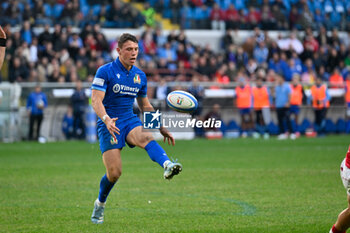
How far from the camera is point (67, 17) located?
83.9ft

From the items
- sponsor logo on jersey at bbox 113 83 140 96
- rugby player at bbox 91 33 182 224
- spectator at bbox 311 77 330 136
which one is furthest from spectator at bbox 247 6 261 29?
sponsor logo on jersey at bbox 113 83 140 96

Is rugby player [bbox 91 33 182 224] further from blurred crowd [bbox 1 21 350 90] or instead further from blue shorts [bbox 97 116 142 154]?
blurred crowd [bbox 1 21 350 90]

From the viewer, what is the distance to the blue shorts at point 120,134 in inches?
307

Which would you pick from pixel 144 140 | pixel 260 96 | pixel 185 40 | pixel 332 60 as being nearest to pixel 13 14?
pixel 185 40

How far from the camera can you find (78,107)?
2200cm

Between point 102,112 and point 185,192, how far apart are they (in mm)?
3717

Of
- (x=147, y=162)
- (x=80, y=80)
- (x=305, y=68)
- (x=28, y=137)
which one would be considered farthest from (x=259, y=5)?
(x=147, y=162)

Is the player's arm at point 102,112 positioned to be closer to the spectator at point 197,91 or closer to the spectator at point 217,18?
the spectator at point 197,91

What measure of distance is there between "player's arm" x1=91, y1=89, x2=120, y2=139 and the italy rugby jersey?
13cm

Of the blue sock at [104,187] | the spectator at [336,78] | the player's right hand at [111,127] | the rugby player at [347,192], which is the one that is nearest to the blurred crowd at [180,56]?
the spectator at [336,78]

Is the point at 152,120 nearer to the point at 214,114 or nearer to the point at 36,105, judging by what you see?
the point at 36,105

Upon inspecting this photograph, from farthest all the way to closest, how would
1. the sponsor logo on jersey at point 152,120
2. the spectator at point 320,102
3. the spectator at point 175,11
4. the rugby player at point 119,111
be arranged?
the spectator at point 175,11
the spectator at point 320,102
the sponsor logo on jersey at point 152,120
the rugby player at point 119,111

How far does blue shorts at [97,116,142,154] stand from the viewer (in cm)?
780

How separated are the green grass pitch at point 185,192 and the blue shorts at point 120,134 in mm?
974
